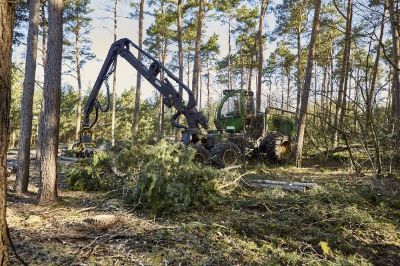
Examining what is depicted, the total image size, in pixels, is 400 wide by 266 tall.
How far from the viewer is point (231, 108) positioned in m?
12.2

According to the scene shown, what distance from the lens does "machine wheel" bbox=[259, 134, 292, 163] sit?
39.5ft

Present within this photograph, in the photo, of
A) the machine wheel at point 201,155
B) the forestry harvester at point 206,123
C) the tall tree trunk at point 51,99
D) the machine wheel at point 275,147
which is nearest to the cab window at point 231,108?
the forestry harvester at point 206,123

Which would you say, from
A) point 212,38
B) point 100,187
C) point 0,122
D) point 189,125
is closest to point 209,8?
point 212,38

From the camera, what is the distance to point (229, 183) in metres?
6.79

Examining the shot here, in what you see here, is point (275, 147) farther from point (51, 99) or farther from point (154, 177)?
point (51, 99)

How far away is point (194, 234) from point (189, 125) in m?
5.90

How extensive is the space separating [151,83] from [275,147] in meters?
4.78

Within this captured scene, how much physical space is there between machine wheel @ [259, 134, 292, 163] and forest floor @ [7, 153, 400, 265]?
5402 mm

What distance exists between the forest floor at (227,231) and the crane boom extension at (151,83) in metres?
3.22

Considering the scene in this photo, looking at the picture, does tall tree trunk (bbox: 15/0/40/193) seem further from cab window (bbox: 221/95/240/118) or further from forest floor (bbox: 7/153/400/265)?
cab window (bbox: 221/95/240/118)

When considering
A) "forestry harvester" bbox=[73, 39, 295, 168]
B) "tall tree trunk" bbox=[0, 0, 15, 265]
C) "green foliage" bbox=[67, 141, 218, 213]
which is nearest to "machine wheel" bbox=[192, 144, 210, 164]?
"forestry harvester" bbox=[73, 39, 295, 168]

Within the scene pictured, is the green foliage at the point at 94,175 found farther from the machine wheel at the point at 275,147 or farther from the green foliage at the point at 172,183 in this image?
the machine wheel at the point at 275,147

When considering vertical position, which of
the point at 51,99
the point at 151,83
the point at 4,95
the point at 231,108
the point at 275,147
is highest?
the point at 151,83

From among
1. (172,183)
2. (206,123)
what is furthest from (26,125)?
(206,123)
